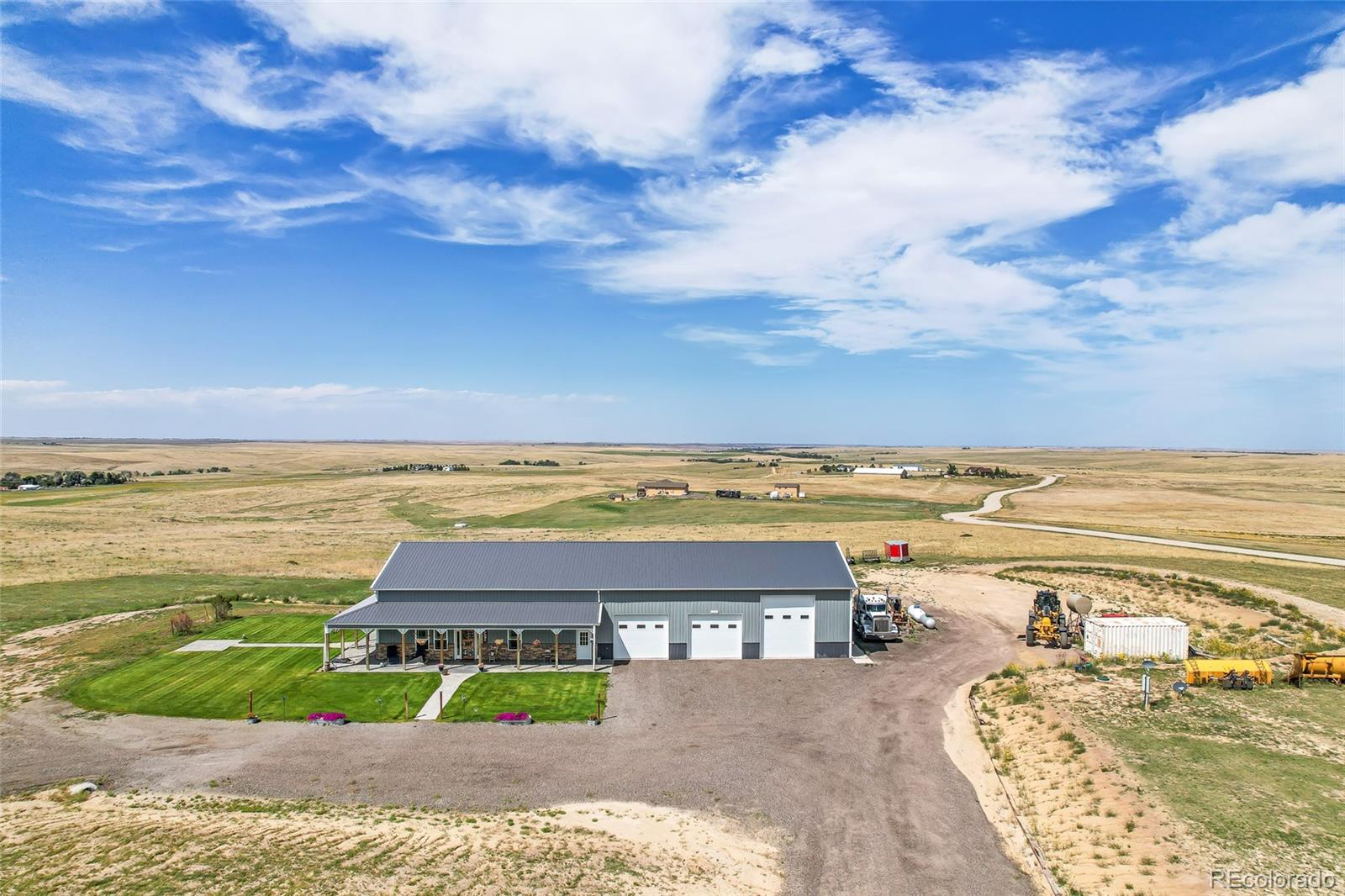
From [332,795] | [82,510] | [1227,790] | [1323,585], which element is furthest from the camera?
[82,510]

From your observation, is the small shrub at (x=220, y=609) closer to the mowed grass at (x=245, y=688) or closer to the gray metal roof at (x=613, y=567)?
the mowed grass at (x=245, y=688)

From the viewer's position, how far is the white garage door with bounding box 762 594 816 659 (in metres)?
43.1

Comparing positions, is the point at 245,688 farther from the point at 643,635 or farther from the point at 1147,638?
the point at 1147,638

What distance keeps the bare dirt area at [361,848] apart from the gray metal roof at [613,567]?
18788 millimetres

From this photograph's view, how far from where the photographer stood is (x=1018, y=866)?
2183 cm

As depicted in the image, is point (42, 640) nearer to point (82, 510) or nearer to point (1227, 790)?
point (1227, 790)

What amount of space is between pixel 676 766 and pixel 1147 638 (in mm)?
29174

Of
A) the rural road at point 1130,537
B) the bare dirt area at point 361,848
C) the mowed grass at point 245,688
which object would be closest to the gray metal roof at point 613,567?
the mowed grass at point 245,688

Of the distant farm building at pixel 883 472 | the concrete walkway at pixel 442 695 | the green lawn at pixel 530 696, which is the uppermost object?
the distant farm building at pixel 883 472

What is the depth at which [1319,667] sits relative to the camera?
33594 mm

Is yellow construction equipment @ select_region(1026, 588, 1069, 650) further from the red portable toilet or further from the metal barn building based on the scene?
the red portable toilet

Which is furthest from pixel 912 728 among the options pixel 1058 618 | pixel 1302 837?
pixel 1058 618

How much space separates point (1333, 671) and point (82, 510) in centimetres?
14122

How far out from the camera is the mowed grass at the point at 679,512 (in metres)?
98.4
